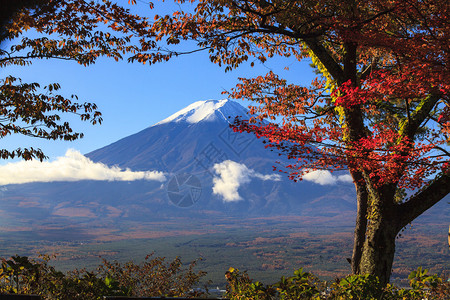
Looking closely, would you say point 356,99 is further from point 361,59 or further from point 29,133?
point 29,133

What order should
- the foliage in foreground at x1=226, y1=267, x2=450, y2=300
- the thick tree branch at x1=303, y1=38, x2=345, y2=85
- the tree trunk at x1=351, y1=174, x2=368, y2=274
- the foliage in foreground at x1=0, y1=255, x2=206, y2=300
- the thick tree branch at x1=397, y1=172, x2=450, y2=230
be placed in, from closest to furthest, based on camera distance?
the foliage in foreground at x1=226, y1=267, x2=450, y2=300, the foliage in foreground at x1=0, y1=255, x2=206, y2=300, the thick tree branch at x1=397, y1=172, x2=450, y2=230, the thick tree branch at x1=303, y1=38, x2=345, y2=85, the tree trunk at x1=351, y1=174, x2=368, y2=274

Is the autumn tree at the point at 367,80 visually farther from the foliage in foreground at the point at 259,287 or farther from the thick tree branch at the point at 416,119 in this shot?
the foliage in foreground at the point at 259,287

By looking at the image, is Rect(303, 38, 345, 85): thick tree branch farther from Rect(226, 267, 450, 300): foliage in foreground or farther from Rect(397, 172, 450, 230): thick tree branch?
Rect(226, 267, 450, 300): foliage in foreground

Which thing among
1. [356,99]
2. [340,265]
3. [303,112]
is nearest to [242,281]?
[356,99]

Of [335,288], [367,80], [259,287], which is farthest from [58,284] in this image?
[367,80]

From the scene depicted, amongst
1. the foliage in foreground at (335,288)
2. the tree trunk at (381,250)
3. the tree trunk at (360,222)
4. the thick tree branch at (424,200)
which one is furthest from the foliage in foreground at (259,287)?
the tree trunk at (360,222)

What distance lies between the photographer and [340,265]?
142 m

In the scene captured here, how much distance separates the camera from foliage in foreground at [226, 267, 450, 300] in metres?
5.26

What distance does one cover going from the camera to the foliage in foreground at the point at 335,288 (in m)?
5.26

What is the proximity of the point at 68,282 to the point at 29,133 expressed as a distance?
7444 mm

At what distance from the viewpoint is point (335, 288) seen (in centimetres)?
568

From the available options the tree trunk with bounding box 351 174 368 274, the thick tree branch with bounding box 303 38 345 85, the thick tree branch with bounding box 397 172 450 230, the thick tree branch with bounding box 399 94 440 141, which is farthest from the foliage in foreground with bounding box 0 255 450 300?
the thick tree branch with bounding box 303 38 345 85

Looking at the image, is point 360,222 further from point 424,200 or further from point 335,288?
point 335,288

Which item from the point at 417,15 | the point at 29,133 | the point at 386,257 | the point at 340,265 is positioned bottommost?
the point at 340,265
